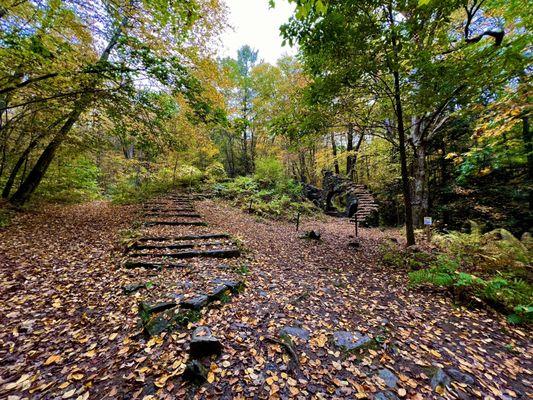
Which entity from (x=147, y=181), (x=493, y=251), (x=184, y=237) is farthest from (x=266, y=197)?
(x=493, y=251)

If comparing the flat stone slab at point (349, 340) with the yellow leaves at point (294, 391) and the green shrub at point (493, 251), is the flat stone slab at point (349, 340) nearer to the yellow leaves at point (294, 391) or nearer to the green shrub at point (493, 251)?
the yellow leaves at point (294, 391)

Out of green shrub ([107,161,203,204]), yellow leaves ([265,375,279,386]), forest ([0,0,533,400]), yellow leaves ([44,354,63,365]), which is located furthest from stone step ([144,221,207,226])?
yellow leaves ([265,375,279,386])

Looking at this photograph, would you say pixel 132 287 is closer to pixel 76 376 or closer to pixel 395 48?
pixel 76 376

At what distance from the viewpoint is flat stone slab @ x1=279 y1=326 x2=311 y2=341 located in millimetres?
2813

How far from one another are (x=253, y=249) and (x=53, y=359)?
4332mm

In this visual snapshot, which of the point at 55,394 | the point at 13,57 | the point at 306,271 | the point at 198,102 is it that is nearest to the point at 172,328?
the point at 55,394

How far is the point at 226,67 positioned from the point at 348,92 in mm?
4833

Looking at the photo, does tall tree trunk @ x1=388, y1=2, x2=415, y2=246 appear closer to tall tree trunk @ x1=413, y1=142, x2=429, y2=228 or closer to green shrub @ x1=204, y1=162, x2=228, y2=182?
tall tree trunk @ x1=413, y1=142, x2=429, y2=228

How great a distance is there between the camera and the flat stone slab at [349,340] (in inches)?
108

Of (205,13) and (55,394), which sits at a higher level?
(205,13)

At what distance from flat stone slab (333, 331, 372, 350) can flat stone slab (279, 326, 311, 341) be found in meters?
0.36

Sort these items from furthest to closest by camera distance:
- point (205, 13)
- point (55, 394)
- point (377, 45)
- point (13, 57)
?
point (205, 13) → point (377, 45) → point (13, 57) → point (55, 394)

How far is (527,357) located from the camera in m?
2.76

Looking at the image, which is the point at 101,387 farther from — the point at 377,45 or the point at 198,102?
the point at 377,45
